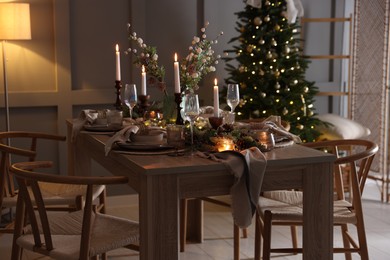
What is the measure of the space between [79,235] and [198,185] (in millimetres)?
655

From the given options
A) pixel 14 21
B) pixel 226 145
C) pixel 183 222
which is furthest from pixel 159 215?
pixel 14 21

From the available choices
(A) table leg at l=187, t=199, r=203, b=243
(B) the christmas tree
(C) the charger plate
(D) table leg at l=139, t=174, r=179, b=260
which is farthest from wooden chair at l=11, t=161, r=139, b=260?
(B) the christmas tree

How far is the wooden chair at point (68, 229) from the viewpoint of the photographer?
292 cm

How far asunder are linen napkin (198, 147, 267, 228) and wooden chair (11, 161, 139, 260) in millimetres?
447

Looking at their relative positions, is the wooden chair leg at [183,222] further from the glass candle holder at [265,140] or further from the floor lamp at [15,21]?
the floor lamp at [15,21]

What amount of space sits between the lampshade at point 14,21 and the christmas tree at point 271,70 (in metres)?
1.58

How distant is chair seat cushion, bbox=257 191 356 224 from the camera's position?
135 inches

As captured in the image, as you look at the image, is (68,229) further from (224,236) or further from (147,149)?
(224,236)

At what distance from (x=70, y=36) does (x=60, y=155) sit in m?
0.94

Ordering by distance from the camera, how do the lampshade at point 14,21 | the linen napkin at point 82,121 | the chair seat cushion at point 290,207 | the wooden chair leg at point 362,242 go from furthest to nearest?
the lampshade at point 14,21 < the linen napkin at point 82,121 < the wooden chair leg at point 362,242 < the chair seat cushion at point 290,207

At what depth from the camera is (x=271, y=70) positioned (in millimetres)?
5488

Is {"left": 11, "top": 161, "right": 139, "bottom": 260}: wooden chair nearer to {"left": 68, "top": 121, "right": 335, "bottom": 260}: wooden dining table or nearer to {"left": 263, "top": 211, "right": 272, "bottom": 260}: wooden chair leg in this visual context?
{"left": 68, "top": 121, "right": 335, "bottom": 260}: wooden dining table

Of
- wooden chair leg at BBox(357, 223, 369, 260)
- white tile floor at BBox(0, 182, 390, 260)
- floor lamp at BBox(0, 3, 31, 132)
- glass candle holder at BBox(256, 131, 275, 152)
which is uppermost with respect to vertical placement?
floor lamp at BBox(0, 3, 31, 132)

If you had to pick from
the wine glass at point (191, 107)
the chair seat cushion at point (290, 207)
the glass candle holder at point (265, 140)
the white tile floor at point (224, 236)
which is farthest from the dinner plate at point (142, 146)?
the white tile floor at point (224, 236)
